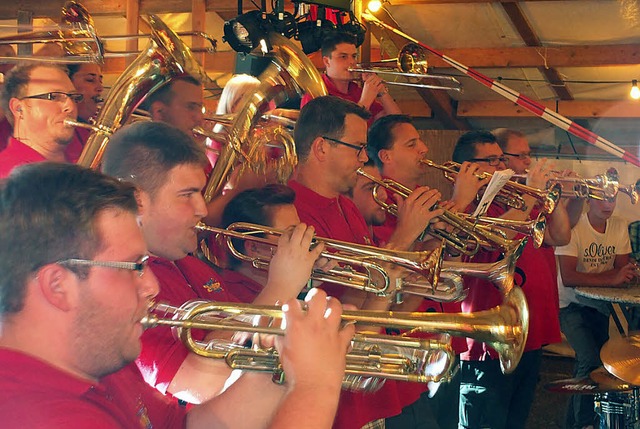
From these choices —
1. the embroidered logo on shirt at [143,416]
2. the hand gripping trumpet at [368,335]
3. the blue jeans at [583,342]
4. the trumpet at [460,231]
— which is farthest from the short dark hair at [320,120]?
the blue jeans at [583,342]

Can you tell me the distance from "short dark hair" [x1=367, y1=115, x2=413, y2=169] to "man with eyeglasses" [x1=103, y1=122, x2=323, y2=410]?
197 cm

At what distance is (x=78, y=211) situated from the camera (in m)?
1.70

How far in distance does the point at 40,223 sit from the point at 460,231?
9.15ft

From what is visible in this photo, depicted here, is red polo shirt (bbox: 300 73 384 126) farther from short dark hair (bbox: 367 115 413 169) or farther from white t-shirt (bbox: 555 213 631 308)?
white t-shirt (bbox: 555 213 631 308)

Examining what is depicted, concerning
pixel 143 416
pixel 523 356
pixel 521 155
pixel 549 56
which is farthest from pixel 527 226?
pixel 549 56

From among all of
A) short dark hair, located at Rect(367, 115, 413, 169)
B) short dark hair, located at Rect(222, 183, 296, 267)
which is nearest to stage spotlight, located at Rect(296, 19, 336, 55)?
short dark hair, located at Rect(367, 115, 413, 169)

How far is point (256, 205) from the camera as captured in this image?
3230 mm

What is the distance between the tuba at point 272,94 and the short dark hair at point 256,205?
23 centimetres

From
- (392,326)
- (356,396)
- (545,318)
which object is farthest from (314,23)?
(392,326)

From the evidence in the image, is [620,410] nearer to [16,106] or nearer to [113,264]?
[16,106]

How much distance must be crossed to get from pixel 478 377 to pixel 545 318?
514 millimetres

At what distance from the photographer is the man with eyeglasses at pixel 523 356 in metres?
4.67

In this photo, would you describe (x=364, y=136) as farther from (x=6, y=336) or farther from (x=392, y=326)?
(x=6, y=336)

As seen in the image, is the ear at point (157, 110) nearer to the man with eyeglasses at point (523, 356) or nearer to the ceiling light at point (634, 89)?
the man with eyeglasses at point (523, 356)
